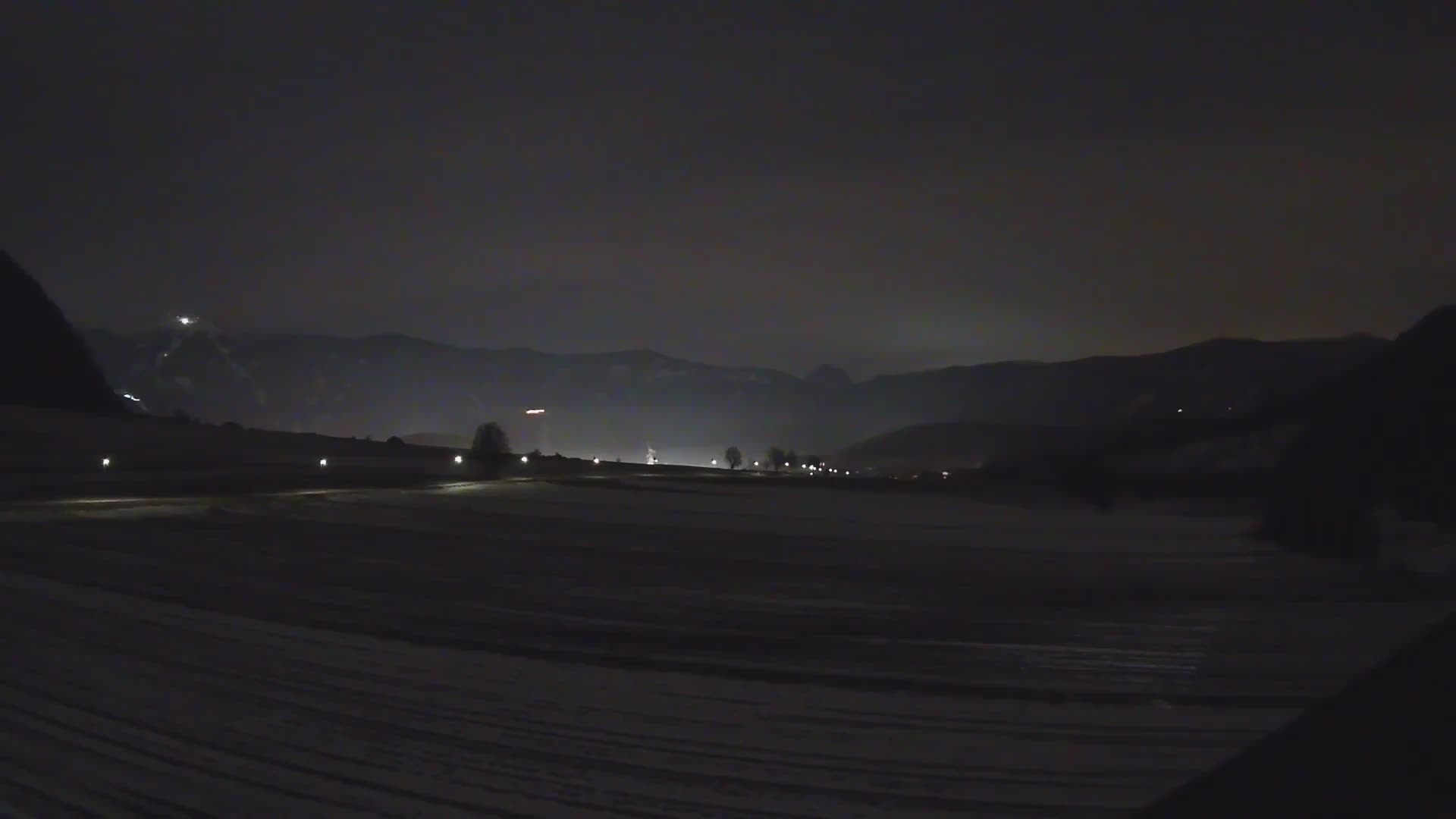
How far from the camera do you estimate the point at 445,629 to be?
7.16m

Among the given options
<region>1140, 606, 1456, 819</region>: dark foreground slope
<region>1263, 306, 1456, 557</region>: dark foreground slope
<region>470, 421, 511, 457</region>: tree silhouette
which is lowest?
<region>1140, 606, 1456, 819</region>: dark foreground slope

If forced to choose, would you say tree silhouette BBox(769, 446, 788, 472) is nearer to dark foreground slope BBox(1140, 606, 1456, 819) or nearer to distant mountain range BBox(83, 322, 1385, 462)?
distant mountain range BBox(83, 322, 1385, 462)

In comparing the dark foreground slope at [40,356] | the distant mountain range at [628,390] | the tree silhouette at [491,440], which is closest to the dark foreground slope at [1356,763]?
the distant mountain range at [628,390]

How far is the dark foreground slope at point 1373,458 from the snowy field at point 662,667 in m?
0.59

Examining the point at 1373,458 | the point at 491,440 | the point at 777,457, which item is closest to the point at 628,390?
the point at 777,457

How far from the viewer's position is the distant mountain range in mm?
32031

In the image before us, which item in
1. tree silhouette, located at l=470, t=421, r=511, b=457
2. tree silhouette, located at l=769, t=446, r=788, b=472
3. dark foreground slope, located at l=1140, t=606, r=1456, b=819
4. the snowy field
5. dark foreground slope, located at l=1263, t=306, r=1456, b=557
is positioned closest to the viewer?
dark foreground slope, located at l=1140, t=606, r=1456, b=819

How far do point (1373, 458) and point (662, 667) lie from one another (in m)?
7.39

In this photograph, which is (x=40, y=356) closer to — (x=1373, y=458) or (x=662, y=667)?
(x=662, y=667)

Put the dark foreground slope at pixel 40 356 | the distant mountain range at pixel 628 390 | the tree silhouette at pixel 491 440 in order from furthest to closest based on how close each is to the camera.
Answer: the dark foreground slope at pixel 40 356 → the tree silhouette at pixel 491 440 → the distant mountain range at pixel 628 390

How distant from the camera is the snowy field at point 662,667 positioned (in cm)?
436

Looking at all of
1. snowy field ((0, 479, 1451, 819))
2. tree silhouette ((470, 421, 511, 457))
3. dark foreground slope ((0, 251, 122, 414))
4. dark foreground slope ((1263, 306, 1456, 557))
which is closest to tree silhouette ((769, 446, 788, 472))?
tree silhouette ((470, 421, 511, 457))

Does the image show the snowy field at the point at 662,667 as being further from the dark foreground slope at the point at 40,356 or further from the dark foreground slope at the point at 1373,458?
the dark foreground slope at the point at 40,356

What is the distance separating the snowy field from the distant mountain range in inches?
470
